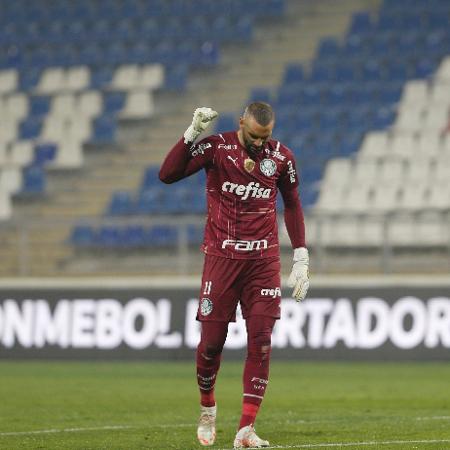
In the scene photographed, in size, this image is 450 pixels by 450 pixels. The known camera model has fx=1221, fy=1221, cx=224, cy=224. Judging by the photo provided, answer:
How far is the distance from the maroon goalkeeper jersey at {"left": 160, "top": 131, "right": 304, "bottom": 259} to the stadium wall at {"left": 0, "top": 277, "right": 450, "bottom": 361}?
8290 mm

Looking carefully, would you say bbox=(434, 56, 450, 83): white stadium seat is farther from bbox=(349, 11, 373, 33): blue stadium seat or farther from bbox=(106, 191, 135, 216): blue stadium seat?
bbox=(106, 191, 135, 216): blue stadium seat

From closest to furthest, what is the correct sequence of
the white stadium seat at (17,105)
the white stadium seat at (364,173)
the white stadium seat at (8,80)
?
the white stadium seat at (364,173) → the white stadium seat at (17,105) → the white stadium seat at (8,80)

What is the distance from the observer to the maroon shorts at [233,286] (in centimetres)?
777

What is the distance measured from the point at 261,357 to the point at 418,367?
803cm

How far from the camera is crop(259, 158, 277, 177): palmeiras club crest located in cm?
773

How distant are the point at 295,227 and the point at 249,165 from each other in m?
0.59

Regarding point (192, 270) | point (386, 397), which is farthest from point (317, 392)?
point (192, 270)

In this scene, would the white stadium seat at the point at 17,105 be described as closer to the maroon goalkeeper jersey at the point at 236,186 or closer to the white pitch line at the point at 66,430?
the white pitch line at the point at 66,430

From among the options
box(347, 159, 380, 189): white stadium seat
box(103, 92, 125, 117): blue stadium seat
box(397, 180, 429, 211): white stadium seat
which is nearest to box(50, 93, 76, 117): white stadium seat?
box(103, 92, 125, 117): blue stadium seat

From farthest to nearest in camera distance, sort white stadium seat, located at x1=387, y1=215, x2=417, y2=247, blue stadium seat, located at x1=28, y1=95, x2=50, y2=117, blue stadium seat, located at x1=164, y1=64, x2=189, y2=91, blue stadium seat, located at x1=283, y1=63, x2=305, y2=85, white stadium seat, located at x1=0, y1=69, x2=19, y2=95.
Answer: white stadium seat, located at x1=0, y1=69, x2=19, y2=95, blue stadium seat, located at x1=28, y1=95, x2=50, y2=117, blue stadium seat, located at x1=164, y1=64, x2=189, y2=91, blue stadium seat, located at x1=283, y1=63, x2=305, y2=85, white stadium seat, located at x1=387, y1=215, x2=417, y2=247

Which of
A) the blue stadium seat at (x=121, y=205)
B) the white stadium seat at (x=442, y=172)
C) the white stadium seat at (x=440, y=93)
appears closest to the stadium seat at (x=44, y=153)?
the blue stadium seat at (x=121, y=205)

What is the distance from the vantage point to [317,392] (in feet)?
41.0

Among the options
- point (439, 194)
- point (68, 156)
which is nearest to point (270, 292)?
point (439, 194)

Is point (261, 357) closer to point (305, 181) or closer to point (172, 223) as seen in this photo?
point (172, 223)
